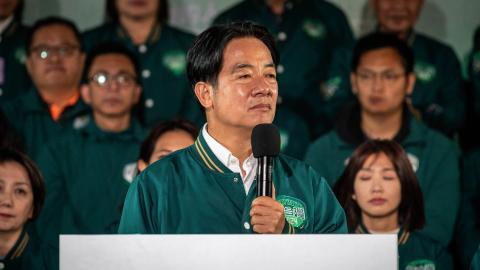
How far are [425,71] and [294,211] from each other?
258 cm

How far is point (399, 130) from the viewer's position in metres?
4.47

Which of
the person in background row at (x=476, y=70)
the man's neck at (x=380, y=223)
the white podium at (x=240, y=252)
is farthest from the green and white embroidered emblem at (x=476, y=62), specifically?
the white podium at (x=240, y=252)

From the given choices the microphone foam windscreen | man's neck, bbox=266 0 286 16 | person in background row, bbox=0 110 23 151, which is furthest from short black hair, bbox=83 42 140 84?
the microphone foam windscreen

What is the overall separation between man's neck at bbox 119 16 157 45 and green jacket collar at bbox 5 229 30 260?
1331 mm

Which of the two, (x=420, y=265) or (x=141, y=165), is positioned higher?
(x=141, y=165)

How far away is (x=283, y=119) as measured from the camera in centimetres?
470

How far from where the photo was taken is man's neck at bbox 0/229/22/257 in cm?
397

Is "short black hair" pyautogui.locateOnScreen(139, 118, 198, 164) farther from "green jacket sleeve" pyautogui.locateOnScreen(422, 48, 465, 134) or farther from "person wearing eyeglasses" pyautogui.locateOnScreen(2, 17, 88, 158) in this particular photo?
"green jacket sleeve" pyautogui.locateOnScreen(422, 48, 465, 134)

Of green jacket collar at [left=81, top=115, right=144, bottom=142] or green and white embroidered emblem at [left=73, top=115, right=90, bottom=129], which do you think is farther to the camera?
green and white embroidered emblem at [left=73, top=115, right=90, bottom=129]

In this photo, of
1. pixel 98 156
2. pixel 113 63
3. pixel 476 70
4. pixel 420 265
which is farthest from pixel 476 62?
pixel 98 156

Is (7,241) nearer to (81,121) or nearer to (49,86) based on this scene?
(81,121)

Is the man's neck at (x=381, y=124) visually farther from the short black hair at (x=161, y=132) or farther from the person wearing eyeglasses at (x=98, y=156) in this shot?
the person wearing eyeglasses at (x=98, y=156)

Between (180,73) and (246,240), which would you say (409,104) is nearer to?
(180,73)

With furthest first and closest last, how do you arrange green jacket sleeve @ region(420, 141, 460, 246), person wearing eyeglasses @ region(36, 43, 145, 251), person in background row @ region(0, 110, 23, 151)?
person in background row @ region(0, 110, 23, 151)
person wearing eyeglasses @ region(36, 43, 145, 251)
green jacket sleeve @ region(420, 141, 460, 246)
